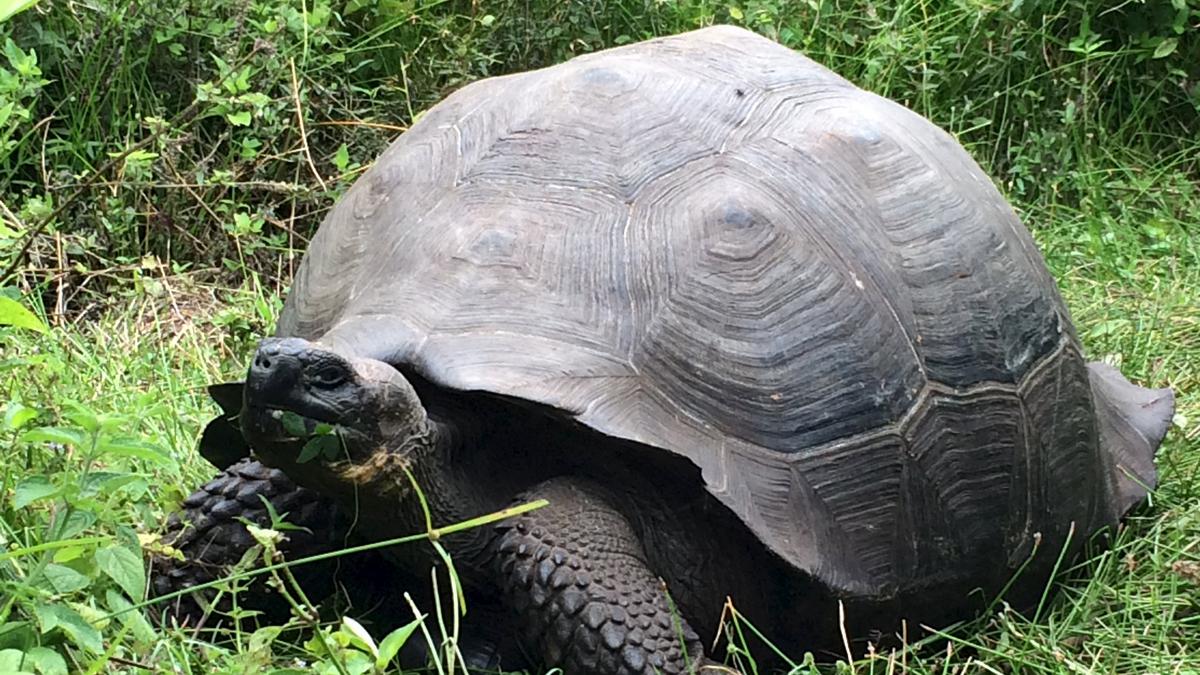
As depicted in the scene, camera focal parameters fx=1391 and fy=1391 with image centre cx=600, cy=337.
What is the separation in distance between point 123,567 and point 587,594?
766mm

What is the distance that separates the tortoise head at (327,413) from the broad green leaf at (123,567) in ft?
0.88

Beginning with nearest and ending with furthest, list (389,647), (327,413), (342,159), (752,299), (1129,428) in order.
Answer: (389,647)
(327,413)
(752,299)
(1129,428)
(342,159)

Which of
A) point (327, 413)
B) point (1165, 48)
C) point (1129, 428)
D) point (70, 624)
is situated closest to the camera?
point (70, 624)

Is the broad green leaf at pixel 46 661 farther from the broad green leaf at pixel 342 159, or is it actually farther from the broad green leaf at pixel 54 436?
the broad green leaf at pixel 342 159

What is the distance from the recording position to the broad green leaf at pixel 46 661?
2092 mm

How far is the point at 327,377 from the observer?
2.26 m

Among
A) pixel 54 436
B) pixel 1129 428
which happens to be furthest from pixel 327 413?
pixel 1129 428

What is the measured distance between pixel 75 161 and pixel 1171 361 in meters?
3.56

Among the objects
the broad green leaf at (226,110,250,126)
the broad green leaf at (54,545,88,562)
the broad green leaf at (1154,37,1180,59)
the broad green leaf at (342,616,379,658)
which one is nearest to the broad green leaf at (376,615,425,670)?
the broad green leaf at (342,616,379,658)

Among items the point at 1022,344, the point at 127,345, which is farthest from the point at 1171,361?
the point at 127,345

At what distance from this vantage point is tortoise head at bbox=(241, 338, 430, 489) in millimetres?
2225

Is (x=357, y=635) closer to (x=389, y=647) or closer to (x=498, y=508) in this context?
(x=389, y=647)

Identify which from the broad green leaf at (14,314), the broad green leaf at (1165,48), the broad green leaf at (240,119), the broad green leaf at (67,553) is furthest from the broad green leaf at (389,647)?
the broad green leaf at (1165,48)

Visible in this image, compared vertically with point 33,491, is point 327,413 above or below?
above
